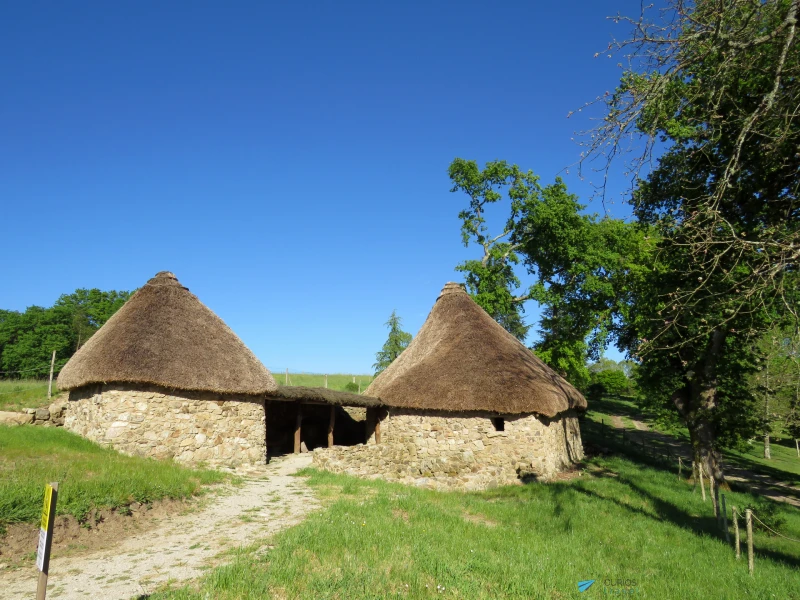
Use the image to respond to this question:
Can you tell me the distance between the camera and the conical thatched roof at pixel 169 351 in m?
14.8

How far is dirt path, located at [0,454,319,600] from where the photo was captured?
6.27 meters

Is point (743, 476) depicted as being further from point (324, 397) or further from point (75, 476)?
point (75, 476)

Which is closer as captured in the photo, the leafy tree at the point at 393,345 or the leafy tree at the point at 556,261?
the leafy tree at the point at 556,261

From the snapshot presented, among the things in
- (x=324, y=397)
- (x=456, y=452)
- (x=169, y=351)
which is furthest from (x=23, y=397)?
(x=456, y=452)

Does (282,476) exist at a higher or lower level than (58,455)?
lower

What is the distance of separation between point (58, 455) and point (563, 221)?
22.8 meters

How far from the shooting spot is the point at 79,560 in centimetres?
733

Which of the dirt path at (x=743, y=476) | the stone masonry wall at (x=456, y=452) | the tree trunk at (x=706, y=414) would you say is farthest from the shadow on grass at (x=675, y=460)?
the stone masonry wall at (x=456, y=452)

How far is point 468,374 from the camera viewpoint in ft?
59.2

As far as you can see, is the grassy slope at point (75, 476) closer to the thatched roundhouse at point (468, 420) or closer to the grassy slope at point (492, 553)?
the grassy slope at point (492, 553)

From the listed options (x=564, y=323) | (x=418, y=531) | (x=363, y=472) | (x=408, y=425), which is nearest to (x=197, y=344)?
(x=363, y=472)

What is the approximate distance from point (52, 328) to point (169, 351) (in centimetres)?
4130

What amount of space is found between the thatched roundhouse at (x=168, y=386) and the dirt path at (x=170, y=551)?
3992 millimetres

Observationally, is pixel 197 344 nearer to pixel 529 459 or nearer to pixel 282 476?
pixel 282 476
